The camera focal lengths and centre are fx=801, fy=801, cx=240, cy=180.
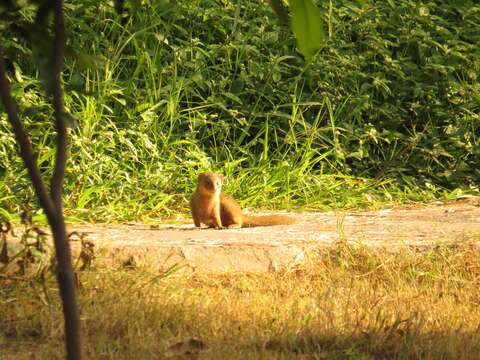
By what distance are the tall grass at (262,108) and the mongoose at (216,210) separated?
1.54ft

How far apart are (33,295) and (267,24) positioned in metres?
4.39

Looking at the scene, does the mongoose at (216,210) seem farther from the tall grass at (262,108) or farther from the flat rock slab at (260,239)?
the tall grass at (262,108)

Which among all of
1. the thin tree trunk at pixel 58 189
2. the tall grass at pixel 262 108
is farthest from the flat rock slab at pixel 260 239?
the thin tree trunk at pixel 58 189

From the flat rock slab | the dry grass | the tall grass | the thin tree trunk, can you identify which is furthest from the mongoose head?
the thin tree trunk

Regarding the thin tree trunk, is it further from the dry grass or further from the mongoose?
the mongoose

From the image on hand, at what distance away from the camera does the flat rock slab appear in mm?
3779

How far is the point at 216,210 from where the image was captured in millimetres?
4961

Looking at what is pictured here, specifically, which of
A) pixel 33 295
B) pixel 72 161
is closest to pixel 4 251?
pixel 33 295

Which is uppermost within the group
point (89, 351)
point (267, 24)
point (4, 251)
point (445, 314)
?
point (267, 24)

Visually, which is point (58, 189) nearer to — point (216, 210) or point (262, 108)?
point (216, 210)

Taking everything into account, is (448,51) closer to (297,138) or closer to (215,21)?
(297,138)

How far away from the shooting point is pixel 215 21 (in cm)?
672

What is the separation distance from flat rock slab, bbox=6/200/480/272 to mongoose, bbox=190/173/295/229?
10cm

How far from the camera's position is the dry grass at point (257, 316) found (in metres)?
2.71
